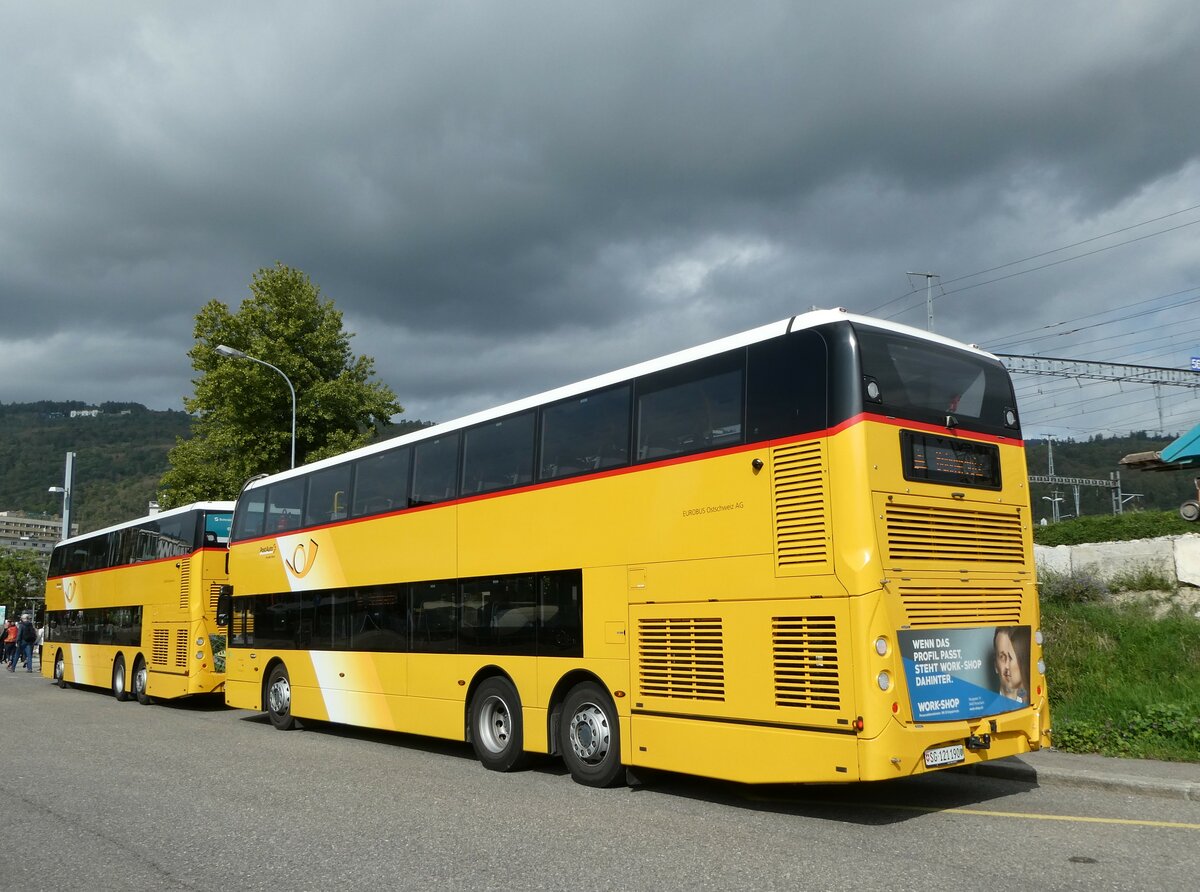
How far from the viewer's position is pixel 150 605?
20.9 meters

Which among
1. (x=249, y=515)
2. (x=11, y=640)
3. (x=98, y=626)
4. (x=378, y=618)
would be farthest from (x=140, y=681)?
(x=11, y=640)

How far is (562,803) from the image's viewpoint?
29.2 feet

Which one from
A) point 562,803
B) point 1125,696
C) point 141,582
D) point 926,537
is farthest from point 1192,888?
point 141,582

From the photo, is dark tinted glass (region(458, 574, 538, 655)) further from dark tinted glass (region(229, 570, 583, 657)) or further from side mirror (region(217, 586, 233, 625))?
side mirror (region(217, 586, 233, 625))

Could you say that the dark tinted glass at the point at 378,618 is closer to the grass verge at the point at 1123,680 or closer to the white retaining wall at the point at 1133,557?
the grass verge at the point at 1123,680

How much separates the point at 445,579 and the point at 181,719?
842 cm

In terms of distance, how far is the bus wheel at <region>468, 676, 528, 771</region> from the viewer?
11.0 meters

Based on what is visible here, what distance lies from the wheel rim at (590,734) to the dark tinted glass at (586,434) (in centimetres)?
241

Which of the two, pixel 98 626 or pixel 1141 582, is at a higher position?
pixel 1141 582

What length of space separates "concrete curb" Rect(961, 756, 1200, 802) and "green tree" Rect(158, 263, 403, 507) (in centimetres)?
2707

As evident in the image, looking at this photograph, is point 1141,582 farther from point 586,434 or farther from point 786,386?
point 786,386

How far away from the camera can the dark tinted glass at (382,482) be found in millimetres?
13297

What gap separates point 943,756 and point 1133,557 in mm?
11352

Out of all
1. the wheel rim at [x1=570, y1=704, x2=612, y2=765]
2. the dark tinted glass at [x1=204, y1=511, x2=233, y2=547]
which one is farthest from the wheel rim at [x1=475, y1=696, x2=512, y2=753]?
the dark tinted glass at [x1=204, y1=511, x2=233, y2=547]
